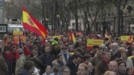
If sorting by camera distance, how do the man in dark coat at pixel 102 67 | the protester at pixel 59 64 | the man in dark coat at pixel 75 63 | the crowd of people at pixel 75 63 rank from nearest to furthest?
the crowd of people at pixel 75 63, the man in dark coat at pixel 102 67, the man in dark coat at pixel 75 63, the protester at pixel 59 64

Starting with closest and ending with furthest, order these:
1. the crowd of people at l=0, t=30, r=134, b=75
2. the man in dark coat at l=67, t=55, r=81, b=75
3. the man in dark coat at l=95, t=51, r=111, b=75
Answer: the crowd of people at l=0, t=30, r=134, b=75, the man in dark coat at l=95, t=51, r=111, b=75, the man in dark coat at l=67, t=55, r=81, b=75

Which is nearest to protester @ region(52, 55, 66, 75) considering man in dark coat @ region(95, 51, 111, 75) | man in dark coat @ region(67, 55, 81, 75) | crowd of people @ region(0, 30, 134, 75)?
crowd of people @ region(0, 30, 134, 75)

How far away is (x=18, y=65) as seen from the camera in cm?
1112

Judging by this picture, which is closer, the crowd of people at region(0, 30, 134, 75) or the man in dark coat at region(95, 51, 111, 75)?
the crowd of people at region(0, 30, 134, 75)

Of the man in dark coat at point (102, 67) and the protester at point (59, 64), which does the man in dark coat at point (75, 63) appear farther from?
the man in dark coat at point (102, 67)

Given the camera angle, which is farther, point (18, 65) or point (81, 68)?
point (18, 65)

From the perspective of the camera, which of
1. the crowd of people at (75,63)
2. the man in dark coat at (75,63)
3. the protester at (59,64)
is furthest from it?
the protester at (59,64)

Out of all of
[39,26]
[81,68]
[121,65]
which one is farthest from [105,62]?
[39,26]

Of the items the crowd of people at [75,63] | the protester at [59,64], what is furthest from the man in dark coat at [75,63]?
the protester at [59,64]

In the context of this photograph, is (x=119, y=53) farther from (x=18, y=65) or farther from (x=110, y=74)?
(x=110, y=74)

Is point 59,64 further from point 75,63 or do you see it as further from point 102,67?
point 102,67

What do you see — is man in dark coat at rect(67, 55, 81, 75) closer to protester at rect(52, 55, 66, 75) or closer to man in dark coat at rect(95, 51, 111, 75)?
protester at rect(52, 55, 66, 75)

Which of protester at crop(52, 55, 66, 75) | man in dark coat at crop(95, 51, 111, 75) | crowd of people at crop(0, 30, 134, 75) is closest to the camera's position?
crowd of people at crop(0, 30, 134, 75)

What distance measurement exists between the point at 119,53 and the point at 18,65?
10.2 ft
